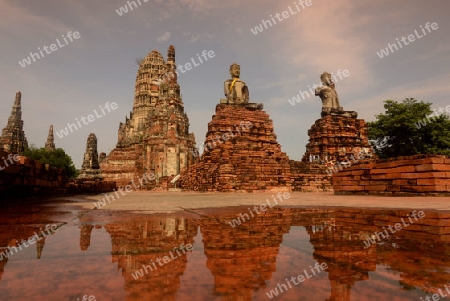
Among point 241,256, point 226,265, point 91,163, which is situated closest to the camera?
point 226,265

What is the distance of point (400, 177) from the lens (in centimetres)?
612

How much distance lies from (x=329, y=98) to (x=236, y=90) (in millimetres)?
5820

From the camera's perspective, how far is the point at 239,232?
169cm

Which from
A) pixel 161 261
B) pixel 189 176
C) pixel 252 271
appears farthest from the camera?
pixel 189 176

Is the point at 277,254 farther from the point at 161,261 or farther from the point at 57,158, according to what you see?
the point at 57,158

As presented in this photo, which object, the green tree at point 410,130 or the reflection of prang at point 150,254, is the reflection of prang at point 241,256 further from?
the green tree at point 410,130

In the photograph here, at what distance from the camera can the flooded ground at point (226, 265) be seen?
765 millimetres

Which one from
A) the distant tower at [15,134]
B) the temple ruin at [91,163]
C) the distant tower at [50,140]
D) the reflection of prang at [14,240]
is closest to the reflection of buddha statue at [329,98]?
the temple ruin at [91,163]

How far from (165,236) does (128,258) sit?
48 cm

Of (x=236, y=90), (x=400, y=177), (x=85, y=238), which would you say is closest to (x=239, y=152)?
(x=236, y=90)

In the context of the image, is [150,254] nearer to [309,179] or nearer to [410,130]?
[309,179]

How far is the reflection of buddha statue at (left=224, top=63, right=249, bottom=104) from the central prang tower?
1489 cm

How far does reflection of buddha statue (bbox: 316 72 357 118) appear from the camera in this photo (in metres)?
15.4

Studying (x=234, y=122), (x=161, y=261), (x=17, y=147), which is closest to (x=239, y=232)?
(x=161, y=261)
